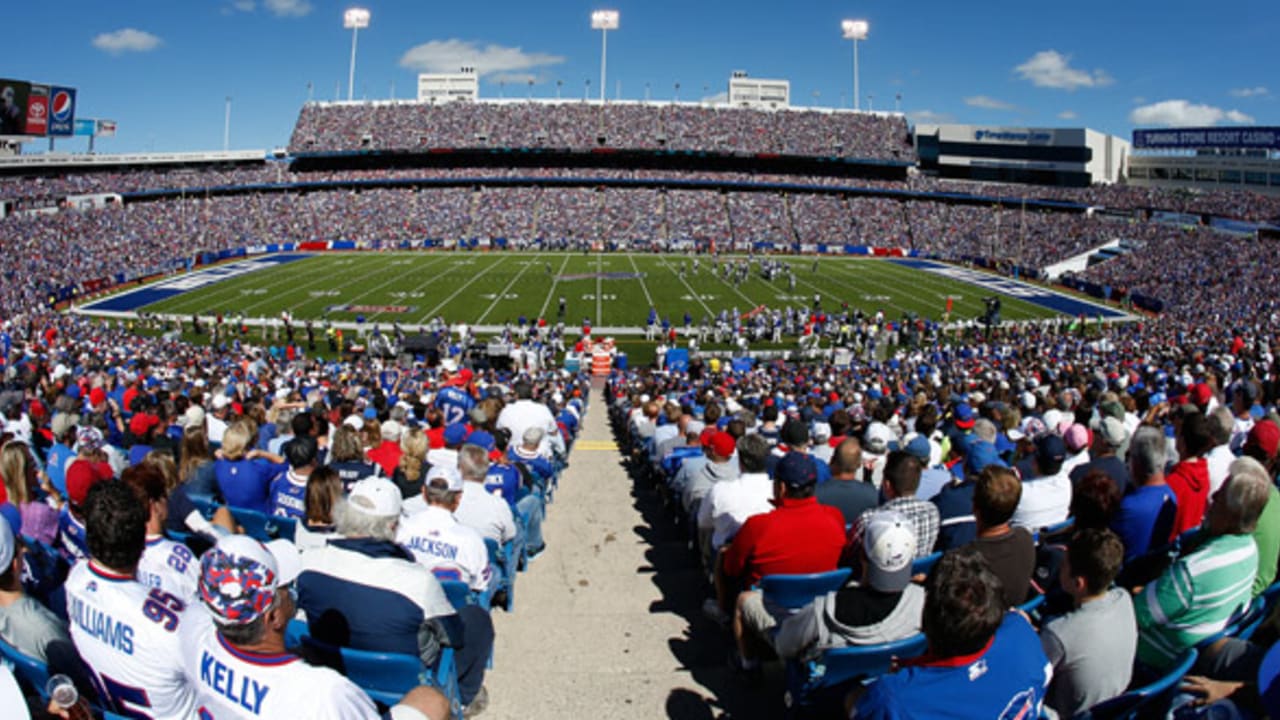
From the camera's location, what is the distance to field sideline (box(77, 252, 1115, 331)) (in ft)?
141

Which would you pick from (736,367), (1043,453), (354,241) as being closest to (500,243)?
(354,241)

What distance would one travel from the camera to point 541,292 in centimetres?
4822

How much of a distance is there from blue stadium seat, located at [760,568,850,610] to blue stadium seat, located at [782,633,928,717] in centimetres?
59

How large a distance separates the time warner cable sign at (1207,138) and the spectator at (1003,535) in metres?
84.5

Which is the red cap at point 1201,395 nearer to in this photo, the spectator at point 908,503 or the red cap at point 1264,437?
the red cap at point 1264,437

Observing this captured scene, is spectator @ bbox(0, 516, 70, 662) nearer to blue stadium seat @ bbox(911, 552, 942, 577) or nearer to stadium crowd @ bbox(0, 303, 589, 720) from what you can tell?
stadium crowd @ bbox(0, 303, 589, 720)

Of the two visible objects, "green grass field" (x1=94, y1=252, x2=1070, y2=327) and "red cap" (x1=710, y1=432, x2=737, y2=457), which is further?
"green grass field" (x1=94, y1=252, x2=1070, y2=327)

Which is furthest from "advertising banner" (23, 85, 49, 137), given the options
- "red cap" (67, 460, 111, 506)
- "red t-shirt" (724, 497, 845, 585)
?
"red t-shirt" (724, 497, 845, 585)

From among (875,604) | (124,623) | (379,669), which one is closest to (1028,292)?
(875,604)

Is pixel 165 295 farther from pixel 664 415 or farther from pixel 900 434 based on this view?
pixel 900 434

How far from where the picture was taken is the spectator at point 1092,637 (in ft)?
12.4

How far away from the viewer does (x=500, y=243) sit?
72.8m

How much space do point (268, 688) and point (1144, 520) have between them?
15.7ft

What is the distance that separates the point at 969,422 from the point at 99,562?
899 centimetres
